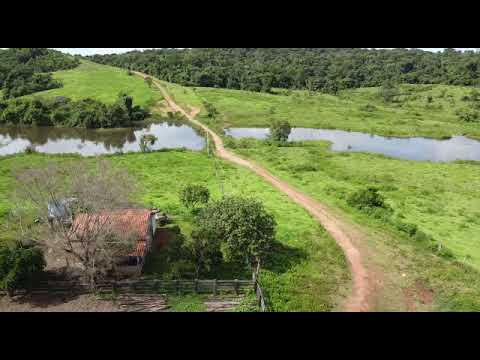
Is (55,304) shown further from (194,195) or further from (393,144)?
(393,144)

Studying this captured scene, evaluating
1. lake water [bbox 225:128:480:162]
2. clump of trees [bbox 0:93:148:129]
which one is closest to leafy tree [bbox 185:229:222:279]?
lake water [bbox 225:128:480:162]

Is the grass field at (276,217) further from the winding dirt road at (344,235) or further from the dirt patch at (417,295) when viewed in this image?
the dirt patch at (417,295)

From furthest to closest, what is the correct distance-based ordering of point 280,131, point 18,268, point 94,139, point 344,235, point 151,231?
point 94,139 < point 280,131 < point 344,235 < point 151,231 < point 18,268

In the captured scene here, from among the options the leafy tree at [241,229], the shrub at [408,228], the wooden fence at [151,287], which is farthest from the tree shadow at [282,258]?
the shrub at [408,228]

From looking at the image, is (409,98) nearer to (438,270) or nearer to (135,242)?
(438,270)

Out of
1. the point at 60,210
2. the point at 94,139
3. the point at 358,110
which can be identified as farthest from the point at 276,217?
the point at 358,110

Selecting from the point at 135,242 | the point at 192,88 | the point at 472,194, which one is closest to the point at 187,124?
the point at 192,88
